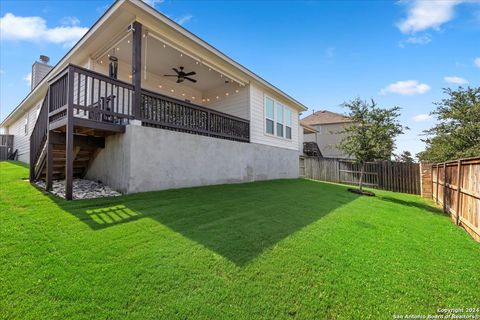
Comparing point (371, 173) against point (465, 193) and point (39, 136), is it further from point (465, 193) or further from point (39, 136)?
point (39, 136)

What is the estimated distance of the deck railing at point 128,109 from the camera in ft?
17.6

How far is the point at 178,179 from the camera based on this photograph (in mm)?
6848

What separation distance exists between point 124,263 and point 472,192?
21.1 ft

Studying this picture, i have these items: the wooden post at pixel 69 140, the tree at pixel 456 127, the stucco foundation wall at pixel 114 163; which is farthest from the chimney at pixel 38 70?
the tree at pixel 456 127

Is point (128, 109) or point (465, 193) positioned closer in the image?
point (465, 193)

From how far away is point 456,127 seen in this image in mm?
13156

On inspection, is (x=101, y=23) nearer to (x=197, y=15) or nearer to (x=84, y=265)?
(x=197, y=15)

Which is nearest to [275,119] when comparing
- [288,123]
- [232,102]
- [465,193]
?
[288,123]

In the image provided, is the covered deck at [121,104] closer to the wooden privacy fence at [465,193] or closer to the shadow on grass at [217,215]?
the shadow on grass at [217,215]

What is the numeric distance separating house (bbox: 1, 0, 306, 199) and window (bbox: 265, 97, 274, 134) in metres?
0.17

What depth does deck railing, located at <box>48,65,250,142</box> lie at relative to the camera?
5.36 metres

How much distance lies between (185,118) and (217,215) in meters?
3.89

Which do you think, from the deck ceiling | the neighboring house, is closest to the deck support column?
the deck ceiling

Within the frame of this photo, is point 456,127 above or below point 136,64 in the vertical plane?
below
